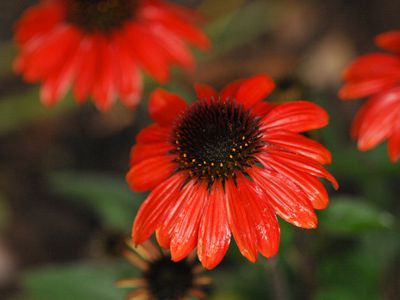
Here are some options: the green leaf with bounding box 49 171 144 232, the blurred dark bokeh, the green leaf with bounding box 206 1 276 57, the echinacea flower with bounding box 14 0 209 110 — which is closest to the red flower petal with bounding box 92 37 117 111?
the echinacea flower with bounding box 14 0 209 110

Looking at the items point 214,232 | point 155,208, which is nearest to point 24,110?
point 155,208

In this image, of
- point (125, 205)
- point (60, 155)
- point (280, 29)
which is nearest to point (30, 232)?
point (60, 155)

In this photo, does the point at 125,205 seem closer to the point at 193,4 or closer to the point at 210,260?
the point at 210,260

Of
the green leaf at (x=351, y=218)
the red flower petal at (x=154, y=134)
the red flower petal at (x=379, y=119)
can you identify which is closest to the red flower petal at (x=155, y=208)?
the red flower petal at (x=154, y=134)

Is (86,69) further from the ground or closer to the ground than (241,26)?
further from the ground

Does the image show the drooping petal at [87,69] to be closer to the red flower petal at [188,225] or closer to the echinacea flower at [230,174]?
the echinacea flower at [230,174]

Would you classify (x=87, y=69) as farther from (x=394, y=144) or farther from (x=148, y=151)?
(x=394, y=144)

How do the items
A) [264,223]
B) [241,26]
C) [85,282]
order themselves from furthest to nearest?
[241,26] < [85,282] < [264,223]
